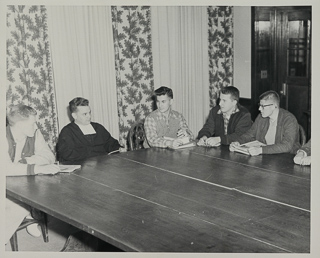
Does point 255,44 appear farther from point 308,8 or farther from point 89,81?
point 89,81

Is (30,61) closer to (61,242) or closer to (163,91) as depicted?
(163,91)

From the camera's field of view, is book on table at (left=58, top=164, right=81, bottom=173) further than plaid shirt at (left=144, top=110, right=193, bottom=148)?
No

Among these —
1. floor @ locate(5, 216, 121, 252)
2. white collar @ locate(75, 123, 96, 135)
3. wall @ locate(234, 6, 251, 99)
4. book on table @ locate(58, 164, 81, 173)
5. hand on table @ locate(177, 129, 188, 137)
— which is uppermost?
Answer: wall @ locate(234, 6, 251, 99)

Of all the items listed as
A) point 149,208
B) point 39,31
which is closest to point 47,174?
point 149,208

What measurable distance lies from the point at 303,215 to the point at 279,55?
4.14 m

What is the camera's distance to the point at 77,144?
12.6 ft

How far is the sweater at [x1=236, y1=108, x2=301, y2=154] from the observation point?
3.39m

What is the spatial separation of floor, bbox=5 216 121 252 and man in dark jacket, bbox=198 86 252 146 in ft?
4.41

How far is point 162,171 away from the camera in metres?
3.02

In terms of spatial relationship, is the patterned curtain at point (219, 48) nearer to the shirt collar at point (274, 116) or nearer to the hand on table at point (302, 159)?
the shirt collar at point (274, 116)

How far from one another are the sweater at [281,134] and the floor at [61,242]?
1405mm

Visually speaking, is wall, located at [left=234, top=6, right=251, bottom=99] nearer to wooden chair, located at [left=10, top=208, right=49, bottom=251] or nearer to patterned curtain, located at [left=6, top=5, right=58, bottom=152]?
patterned curtain, located at [left=6, top=5, right=58, bottom=152]

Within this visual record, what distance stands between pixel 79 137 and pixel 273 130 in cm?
165

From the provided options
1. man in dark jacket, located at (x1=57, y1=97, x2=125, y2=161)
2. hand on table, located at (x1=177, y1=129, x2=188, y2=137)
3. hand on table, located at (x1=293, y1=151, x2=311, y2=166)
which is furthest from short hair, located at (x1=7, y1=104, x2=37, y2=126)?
hand on table, located at (x1=293, y1=151, x2=311, y2=166)
